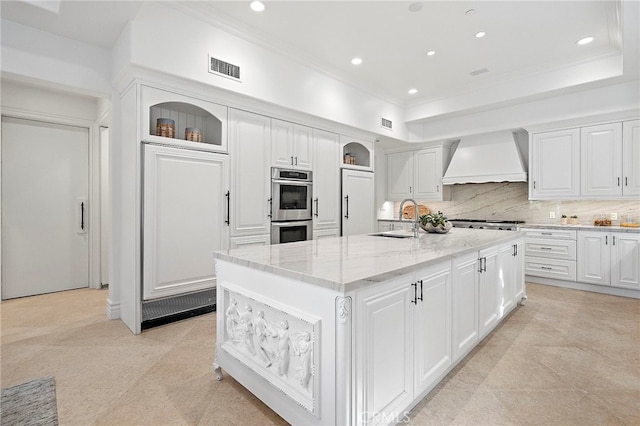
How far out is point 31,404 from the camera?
1.92m

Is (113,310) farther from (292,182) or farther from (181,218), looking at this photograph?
(292,182)

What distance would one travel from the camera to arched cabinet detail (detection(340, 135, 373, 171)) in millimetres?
5402

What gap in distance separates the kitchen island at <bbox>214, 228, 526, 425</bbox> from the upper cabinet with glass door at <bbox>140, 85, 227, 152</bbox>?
5.62 feet

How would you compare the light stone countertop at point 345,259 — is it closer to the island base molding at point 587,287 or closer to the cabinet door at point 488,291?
the cabinet door at point 488,291

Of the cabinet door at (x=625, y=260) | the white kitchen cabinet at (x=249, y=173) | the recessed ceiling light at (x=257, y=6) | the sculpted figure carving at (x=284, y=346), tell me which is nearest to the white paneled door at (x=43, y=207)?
the white kitchen cabinet at (x=249, y=173)

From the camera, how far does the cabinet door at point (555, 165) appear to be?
4.68m

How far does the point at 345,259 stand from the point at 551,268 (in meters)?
4.43

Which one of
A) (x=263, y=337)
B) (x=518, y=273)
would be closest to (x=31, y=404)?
(x=263, y=337)

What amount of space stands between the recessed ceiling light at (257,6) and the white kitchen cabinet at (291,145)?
1227mm

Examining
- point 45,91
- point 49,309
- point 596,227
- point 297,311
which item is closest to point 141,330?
point 49,309

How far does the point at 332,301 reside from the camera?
1.40 metres

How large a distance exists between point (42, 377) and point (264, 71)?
11.4ft

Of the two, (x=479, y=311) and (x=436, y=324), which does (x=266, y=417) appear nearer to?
(x=436, y=324)

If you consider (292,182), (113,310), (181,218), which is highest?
(292,182)
